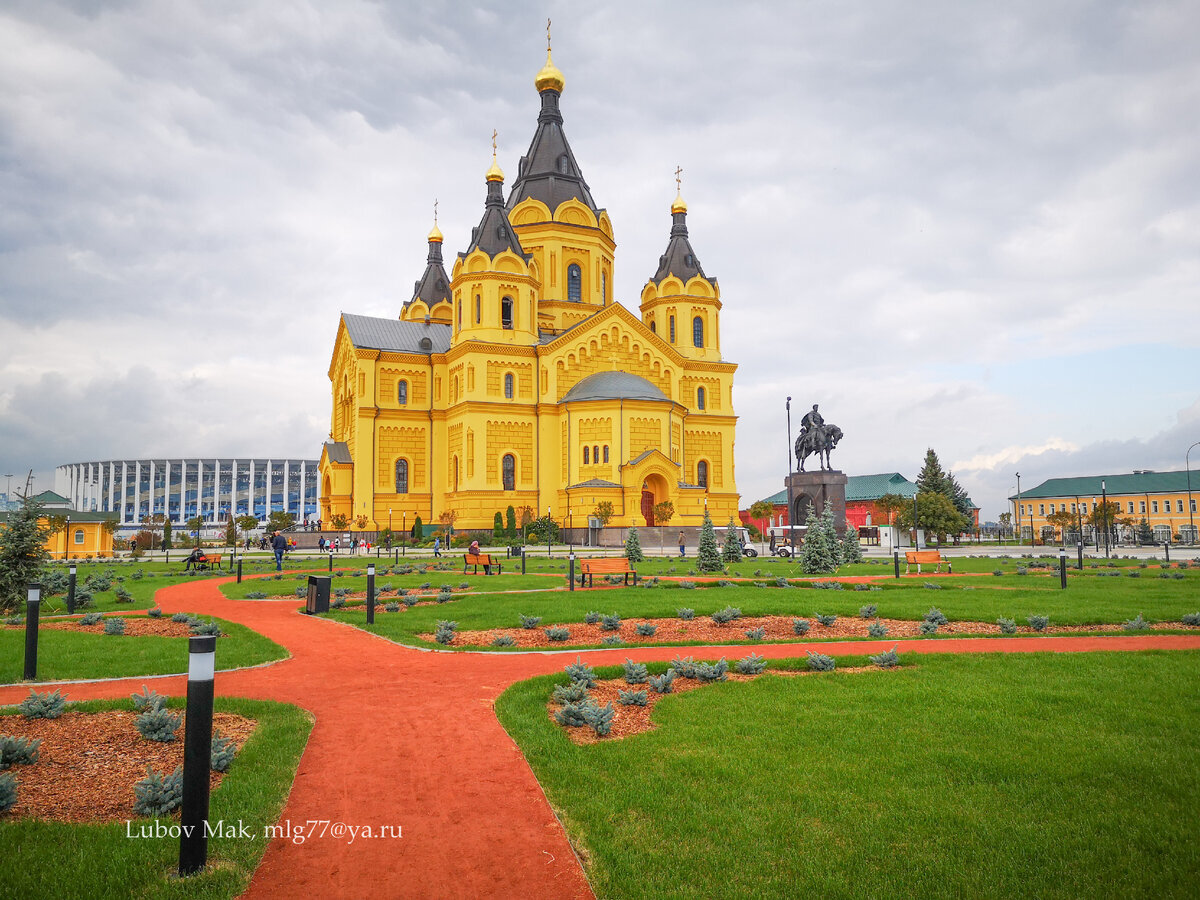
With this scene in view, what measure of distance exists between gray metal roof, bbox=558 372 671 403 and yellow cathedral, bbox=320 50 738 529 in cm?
14

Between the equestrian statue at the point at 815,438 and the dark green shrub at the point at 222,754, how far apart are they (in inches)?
1844

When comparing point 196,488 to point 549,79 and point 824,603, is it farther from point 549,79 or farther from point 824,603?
point 824,603

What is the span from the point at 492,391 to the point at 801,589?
35.1 metres

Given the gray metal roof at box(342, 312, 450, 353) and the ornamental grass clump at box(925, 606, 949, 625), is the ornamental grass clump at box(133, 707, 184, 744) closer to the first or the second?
the ornamental grass clump at box(925, 606, 949, 625)

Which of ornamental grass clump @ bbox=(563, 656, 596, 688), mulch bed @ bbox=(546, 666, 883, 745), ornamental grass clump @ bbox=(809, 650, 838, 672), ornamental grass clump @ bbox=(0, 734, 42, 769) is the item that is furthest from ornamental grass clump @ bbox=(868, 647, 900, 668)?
ornamental grass clump @ bbox=(0, 734, 42, 769)

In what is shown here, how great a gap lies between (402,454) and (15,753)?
164 ft

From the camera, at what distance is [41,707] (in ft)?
25.7

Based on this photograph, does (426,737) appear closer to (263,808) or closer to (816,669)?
(263,808)

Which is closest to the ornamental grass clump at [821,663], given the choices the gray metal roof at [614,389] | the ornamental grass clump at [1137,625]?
the ornamental grass clump at [1137,625]

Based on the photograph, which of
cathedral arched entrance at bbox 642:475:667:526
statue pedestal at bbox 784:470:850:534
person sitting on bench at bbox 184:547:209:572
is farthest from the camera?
cathedral arched entrance at bbox 642:475:667:526

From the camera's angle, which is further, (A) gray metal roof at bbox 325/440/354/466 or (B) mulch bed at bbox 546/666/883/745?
(A) gray metal roof at bbox 325/440/354/466

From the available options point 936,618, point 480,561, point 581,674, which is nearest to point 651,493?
point 480,561

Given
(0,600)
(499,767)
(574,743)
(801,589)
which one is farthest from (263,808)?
(801,589)

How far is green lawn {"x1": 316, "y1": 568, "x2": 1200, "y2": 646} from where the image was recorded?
14477 mm
